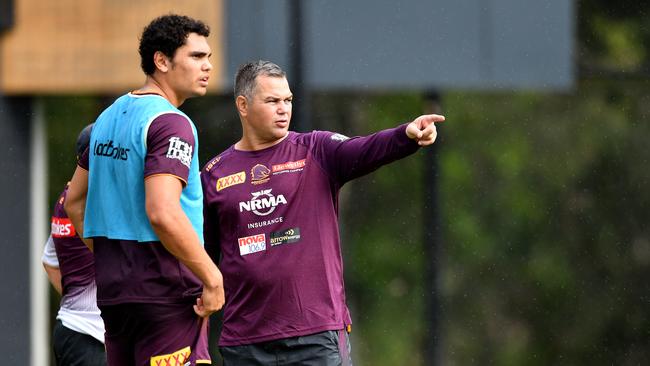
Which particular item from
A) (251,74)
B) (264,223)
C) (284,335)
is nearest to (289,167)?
(264,223)

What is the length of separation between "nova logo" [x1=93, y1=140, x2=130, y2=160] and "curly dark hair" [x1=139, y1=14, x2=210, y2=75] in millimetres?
378

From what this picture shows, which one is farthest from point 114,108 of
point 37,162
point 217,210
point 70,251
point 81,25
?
point 37,162

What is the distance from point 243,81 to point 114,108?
3.45 feet

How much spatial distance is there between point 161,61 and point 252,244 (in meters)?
1.12

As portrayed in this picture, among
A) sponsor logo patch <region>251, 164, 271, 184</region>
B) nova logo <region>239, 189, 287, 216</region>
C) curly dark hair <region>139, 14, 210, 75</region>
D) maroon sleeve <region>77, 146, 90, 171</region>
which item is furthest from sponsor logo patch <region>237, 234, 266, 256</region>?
curly dark hair <region>139, 14, 210, 75</region>

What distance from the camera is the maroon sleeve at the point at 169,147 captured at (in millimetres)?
5586

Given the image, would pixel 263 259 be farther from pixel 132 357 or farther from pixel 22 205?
pixel 22 205

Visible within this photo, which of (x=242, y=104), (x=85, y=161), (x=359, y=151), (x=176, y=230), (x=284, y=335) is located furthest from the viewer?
(x=242, y=104)

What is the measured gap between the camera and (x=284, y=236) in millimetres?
6508

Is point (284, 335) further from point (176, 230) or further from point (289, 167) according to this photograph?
point (176, 230)

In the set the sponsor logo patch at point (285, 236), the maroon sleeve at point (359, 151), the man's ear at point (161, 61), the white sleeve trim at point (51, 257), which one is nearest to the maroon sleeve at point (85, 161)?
the man's ear at point (161, 61)

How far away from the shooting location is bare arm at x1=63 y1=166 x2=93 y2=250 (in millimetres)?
6262

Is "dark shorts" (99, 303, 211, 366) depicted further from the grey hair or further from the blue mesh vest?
the grey hair

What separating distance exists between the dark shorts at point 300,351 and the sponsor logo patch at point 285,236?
455mm
